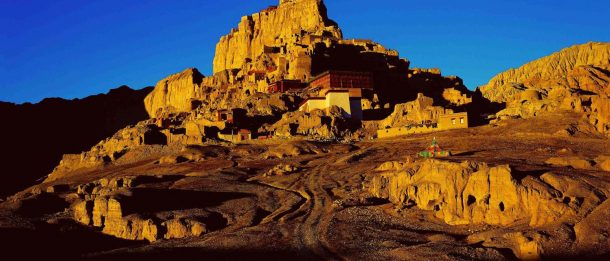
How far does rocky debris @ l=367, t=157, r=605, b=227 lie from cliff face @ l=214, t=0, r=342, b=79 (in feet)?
296

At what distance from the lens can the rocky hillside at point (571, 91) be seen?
72.9m

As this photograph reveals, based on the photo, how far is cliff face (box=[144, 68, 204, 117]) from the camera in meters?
153

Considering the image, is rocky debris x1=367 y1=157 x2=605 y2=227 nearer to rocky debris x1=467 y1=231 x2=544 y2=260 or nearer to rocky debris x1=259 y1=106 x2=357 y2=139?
rocky debris x1=467 y1=231 x2=544 y2=260

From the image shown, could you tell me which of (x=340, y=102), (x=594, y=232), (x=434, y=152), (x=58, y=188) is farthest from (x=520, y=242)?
(x=340, y=102)

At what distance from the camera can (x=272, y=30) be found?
155500 millimetres

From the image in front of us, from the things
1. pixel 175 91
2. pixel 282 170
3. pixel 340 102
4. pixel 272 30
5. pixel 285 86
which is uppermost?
pixel 272 30

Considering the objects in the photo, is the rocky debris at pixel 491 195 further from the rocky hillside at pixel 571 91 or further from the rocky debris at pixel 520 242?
the rocky hillside at pixel 571 91

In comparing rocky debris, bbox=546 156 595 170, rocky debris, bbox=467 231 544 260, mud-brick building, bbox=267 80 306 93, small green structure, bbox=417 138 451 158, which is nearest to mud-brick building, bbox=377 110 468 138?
small green structure, bbox=417 138 451 158

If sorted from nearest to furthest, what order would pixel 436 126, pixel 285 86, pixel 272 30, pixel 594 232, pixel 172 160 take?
pixel 594 232 → pixel 172 160 → pixel 436 126 → pixel 285 86 → pixel 272 30

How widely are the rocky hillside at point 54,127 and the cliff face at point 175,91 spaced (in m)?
6.63

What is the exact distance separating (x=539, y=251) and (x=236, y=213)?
24.4 m

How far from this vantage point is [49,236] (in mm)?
45969

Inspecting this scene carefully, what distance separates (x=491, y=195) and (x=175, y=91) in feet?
431

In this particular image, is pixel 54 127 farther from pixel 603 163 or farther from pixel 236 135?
pixel 603 163
